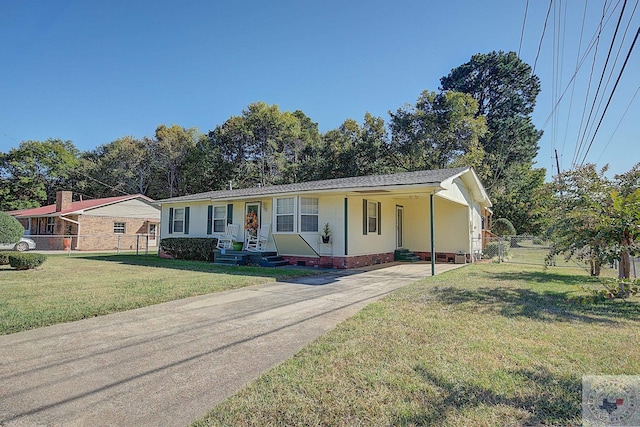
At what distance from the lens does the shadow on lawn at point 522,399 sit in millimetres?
2516

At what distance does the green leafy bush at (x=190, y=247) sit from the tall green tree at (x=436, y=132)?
720 inches

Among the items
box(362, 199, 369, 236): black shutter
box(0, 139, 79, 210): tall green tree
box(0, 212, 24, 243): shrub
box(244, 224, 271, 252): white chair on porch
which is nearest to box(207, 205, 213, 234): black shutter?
box(244, 224, 271, 252): white chair on porch

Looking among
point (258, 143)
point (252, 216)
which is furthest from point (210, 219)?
point (258, 143)

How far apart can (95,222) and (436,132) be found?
26.1 metres

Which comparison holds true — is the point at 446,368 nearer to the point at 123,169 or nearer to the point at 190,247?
the point at 190,247

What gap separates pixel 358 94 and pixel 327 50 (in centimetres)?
491

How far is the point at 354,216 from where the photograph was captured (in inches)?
486

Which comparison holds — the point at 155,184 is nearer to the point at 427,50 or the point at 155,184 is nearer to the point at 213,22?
the point at 213,22

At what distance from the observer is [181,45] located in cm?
1333

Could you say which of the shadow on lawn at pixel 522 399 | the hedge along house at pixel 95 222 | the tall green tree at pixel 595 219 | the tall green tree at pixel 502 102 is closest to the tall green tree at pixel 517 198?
the tall green tree at pixel 502 102

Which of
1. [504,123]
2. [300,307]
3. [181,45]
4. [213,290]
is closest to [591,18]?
[300,307]

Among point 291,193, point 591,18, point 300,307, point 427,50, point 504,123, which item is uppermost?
point 504,123

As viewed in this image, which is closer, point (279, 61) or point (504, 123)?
point (279, 61)

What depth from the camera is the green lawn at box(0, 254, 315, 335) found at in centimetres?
545
